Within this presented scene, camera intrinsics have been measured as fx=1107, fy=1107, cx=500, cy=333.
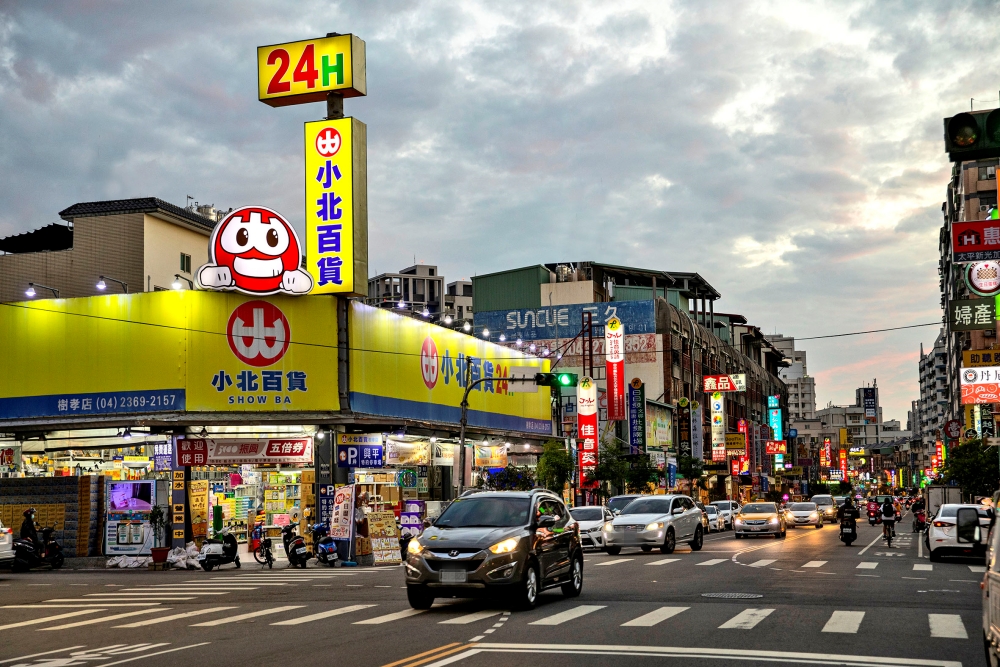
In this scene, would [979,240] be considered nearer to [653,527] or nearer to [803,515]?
[653,527]

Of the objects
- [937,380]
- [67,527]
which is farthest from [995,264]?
[937,380]

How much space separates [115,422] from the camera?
35.3 meters

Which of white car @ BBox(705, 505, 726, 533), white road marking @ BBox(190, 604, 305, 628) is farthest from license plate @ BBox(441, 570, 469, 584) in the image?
white car @ BBox(705, 505, 726, 533)

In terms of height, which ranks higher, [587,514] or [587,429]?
[587,429]

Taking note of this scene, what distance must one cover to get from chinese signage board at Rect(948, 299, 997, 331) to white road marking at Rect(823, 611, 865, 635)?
2778 cm

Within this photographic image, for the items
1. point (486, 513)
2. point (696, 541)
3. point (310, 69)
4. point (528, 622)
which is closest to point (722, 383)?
point (696, 541)

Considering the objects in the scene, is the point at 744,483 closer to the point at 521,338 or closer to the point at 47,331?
the point at 521,338

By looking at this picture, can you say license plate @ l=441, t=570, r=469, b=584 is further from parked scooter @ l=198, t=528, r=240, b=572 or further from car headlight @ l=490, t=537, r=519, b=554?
parked scooter @ l=198, t=528, r=240, b=572

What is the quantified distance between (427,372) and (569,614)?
28887mm

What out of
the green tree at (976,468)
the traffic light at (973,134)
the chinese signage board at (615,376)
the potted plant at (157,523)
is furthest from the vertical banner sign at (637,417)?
the traffic light at (973,134)

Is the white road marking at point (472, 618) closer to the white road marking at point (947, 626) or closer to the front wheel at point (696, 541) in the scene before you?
the white road marking at point (947, 626)

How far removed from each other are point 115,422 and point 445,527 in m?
21.7

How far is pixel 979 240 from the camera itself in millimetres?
32969

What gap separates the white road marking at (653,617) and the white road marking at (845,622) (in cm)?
213
